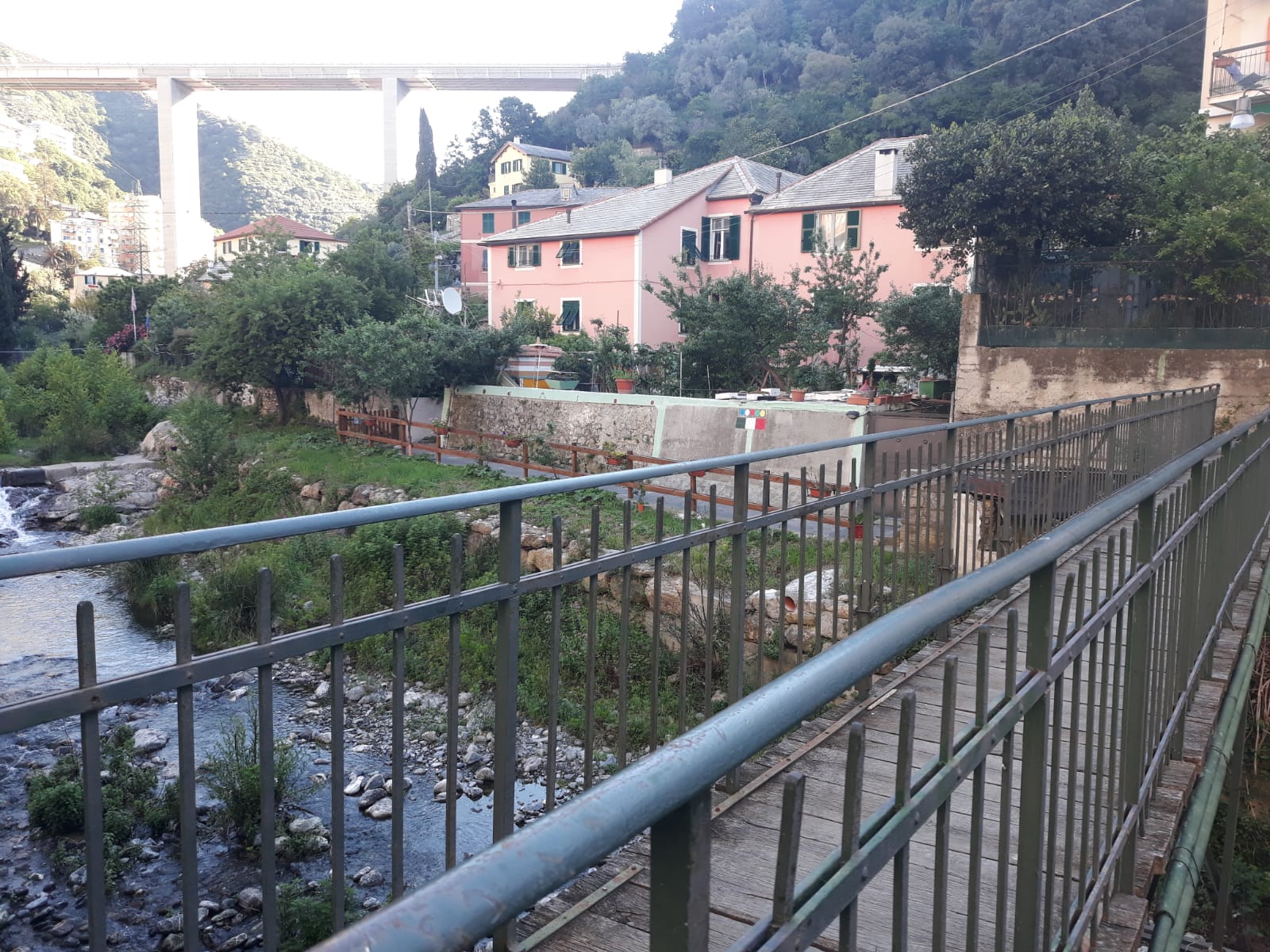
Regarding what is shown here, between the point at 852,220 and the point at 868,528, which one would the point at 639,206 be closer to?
the point at 852,220

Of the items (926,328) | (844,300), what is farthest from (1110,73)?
(926,328)

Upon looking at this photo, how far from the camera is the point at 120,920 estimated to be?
20.4ft

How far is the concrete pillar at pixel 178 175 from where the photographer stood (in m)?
77.6

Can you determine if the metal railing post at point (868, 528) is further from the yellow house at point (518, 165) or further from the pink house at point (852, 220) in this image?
the yellow house at point (518, 165)

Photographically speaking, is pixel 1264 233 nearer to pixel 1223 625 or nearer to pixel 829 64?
pixel 1223 625

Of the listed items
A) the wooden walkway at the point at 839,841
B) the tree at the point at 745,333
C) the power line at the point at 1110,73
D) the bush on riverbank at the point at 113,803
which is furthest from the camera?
the power line at the point at 1110,73

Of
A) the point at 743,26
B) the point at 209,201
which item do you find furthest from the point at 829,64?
the point at 209,201

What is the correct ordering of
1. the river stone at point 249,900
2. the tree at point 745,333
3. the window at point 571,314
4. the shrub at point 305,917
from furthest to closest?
the window at point 571,314 < the tree at point 745,333 < the river stone at point 249,900 < the shrub at point 305,917

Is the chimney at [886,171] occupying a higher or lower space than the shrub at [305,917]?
higher

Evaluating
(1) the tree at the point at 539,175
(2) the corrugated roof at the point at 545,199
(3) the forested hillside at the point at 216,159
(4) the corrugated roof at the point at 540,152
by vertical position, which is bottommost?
(2) the corrugated roof at the point at 545,199

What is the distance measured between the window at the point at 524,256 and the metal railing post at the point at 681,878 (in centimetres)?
3582

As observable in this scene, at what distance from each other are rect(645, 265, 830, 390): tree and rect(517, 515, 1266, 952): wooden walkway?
1847 centimetres

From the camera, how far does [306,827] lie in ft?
24.9

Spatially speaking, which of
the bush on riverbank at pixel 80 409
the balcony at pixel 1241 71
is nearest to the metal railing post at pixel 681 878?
the balcony at pixel 1241 71
